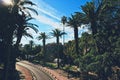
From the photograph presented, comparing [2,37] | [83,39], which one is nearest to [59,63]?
[83,39]

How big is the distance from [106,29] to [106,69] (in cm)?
858

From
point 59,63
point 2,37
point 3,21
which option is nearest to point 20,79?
point 2,37

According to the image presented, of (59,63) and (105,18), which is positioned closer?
(105,18)

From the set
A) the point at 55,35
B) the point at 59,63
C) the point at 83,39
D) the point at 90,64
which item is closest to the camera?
the point at 90,64

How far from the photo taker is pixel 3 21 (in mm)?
40438

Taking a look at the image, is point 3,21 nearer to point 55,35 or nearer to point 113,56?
point 113,56

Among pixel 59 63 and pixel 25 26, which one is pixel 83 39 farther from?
pixel 59 63

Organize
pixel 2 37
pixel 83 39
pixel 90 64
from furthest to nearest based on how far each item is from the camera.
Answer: pixel 83 39
pixel 90 64
pixel 2 37

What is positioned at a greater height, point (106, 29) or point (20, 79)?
point (106, 29)

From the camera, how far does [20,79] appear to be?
159ft

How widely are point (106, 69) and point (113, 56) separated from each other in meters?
2.51

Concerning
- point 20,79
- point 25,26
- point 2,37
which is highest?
point 25,26

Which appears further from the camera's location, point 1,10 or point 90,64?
point 90,64

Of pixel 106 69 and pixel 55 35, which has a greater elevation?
pixel 55 35
